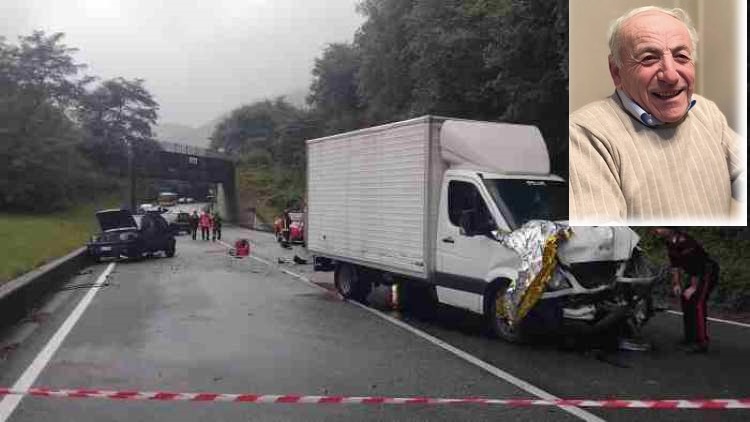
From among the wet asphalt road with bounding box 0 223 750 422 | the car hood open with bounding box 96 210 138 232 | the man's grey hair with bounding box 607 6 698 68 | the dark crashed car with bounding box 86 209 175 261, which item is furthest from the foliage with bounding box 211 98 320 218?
the man's grey hair with bounding box 607 6 698 68

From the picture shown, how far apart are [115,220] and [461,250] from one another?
18.6 meters

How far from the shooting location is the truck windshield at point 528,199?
936 cm

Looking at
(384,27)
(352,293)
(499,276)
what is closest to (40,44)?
(384,27)

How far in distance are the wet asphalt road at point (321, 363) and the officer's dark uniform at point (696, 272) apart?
0.37 m

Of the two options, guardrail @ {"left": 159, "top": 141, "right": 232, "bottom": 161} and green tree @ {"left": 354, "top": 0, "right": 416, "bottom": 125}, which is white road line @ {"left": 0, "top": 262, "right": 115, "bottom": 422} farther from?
guardrail @ {"left": 159, "top": 141, "right": 232, "bottom": 161}

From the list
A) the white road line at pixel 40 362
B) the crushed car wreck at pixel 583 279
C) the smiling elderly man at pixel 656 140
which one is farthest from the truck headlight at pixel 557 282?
the white road line at pixel 40 362

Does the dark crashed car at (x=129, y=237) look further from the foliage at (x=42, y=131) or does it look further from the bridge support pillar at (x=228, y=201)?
the bridge support pillar at (x=228, y=201)

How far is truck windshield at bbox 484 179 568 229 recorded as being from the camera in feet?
30.7

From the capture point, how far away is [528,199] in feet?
31.6

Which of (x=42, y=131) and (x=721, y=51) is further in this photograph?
(x=42, y=131)

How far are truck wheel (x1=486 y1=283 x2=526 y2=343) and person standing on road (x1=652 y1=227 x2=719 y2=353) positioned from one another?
1850mm

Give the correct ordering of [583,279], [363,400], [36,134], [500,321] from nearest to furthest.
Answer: [363,400]
[583,279]
[500,321]
[36,134]

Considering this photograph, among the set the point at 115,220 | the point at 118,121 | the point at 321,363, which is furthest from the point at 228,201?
the point at 321,363

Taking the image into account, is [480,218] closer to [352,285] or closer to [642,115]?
[642,115]
